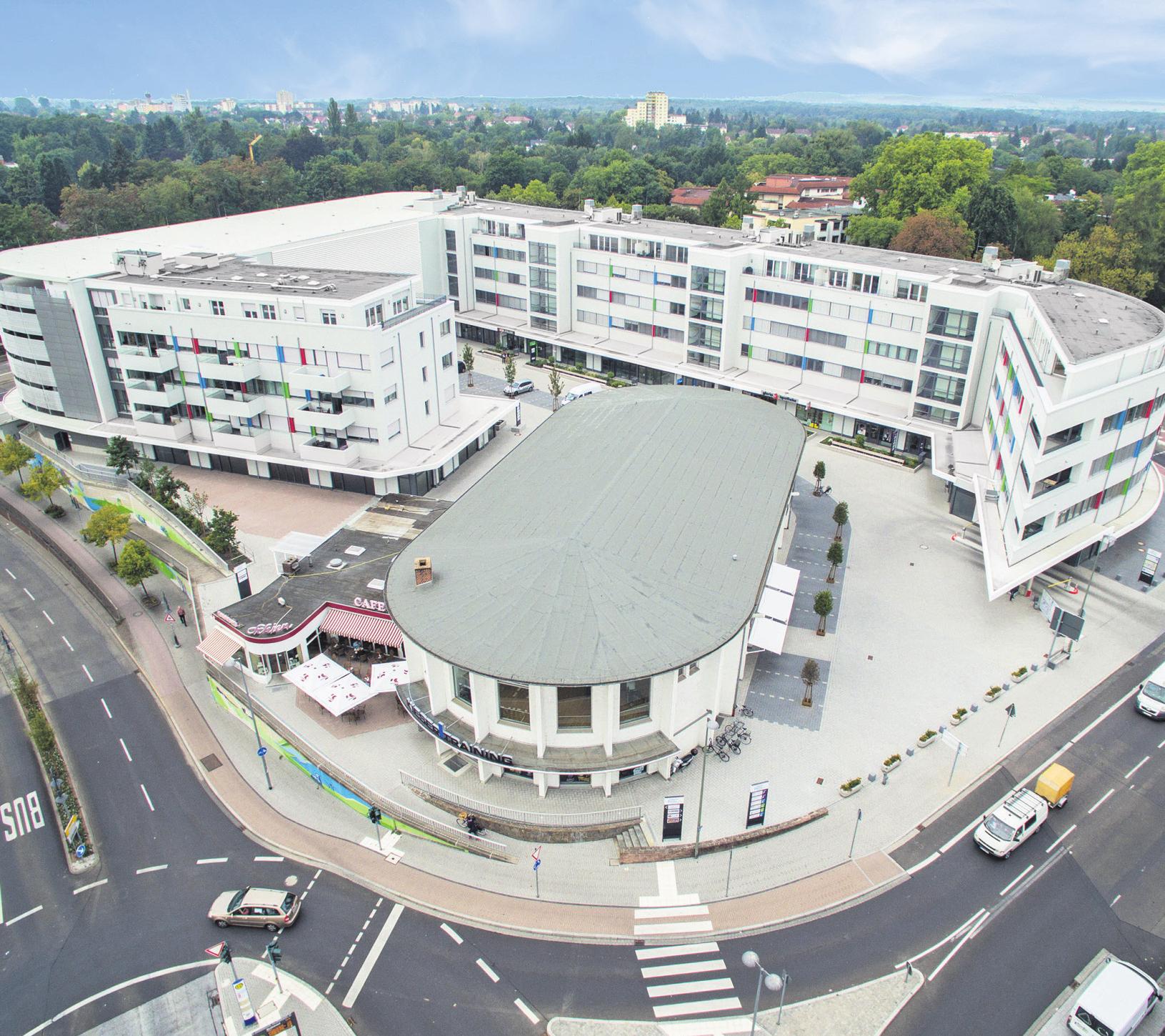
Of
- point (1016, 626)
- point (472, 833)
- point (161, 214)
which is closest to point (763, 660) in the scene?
point (1016, 626)

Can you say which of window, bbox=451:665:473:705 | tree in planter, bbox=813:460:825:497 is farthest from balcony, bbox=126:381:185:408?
tree in planter, bbox=813:460:825:497

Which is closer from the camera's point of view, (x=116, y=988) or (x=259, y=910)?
(x=116, y=988)

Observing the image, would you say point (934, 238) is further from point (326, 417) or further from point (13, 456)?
point (13, 456)

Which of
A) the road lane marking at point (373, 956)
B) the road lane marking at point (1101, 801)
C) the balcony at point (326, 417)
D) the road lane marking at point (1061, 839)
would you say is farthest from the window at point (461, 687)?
the balcony at point (326, 417)

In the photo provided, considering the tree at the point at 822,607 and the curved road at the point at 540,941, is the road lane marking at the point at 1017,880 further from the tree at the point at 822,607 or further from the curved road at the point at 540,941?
the tree at the point at 822,607

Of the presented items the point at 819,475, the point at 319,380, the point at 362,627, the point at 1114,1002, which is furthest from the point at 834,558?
the point at 319,380
